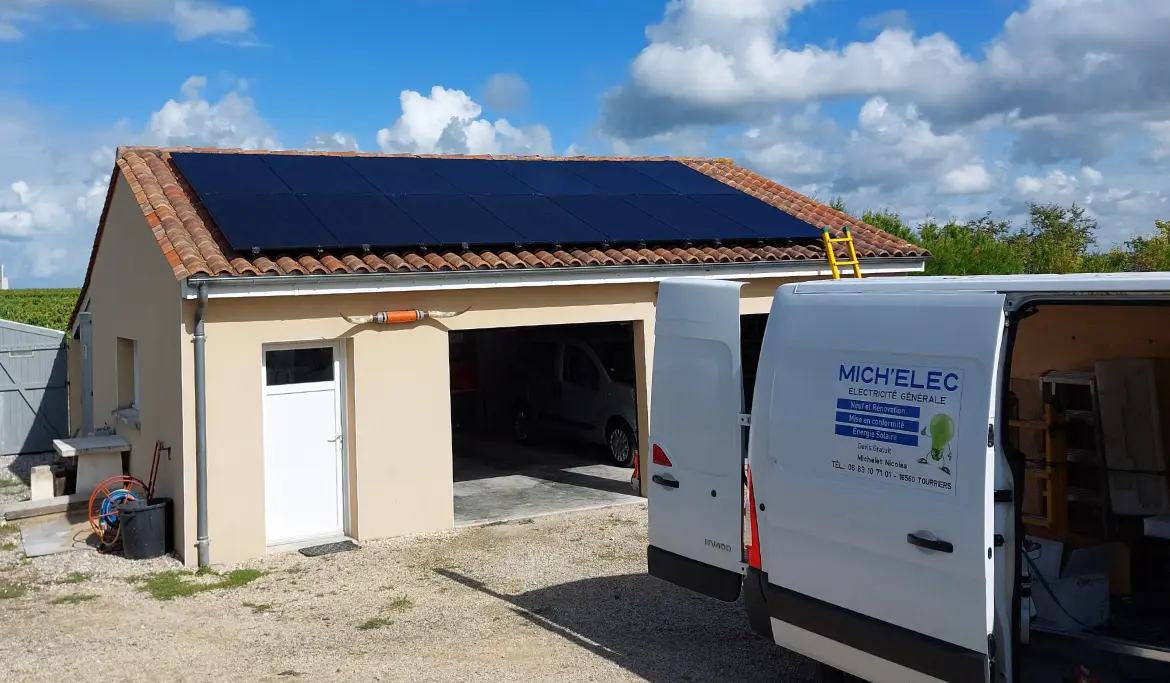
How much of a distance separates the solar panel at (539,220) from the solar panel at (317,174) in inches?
60.1

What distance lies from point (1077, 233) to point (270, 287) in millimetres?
35742

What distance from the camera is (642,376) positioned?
41.9 feet

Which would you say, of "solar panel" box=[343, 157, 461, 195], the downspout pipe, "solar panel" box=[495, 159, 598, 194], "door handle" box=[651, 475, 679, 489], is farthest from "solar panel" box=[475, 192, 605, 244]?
"door handle" box=[651, 475, 679, 489]

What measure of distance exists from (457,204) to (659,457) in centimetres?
645

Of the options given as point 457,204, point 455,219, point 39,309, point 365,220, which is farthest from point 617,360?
point 39,309

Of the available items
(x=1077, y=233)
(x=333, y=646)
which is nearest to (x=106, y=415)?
(x=333, y=646)

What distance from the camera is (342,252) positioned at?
10.9m

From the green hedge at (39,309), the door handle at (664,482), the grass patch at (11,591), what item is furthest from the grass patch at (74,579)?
the green hedge at (39,309)

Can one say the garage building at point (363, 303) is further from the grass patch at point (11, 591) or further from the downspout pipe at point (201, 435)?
the grass patch at point (11, 591)

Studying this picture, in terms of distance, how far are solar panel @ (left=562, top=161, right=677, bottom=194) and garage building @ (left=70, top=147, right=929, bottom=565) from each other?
0.06 meters

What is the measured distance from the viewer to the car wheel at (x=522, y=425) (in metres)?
17.3

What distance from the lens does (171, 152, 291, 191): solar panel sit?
38.8 feet

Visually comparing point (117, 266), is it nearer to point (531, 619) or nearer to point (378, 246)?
point (378, 246)

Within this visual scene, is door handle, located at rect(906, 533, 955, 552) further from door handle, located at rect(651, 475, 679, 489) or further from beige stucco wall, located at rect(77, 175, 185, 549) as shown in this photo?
beige stucco wall, located at rect(77, 175, 185, 549)
